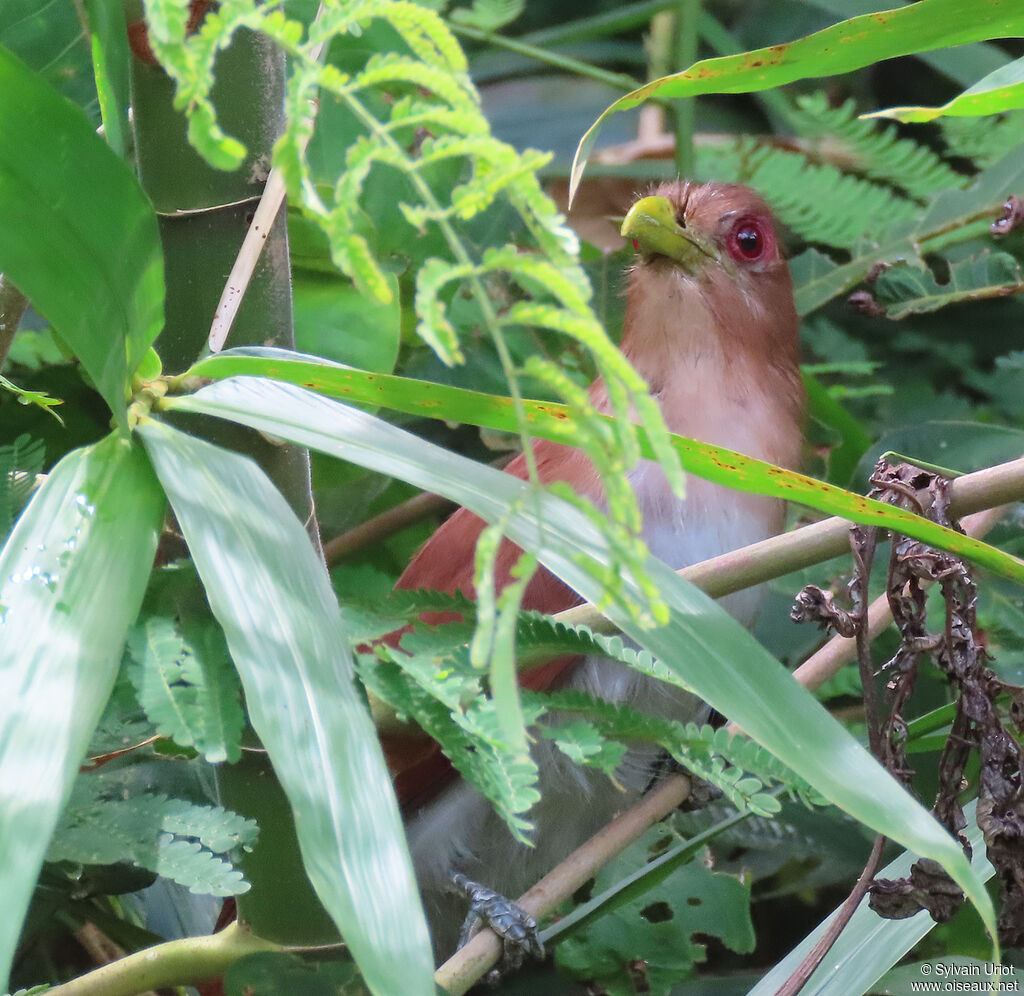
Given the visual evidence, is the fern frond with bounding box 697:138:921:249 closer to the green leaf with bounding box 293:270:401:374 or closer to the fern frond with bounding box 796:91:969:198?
the fern frond with bounding box 796:91:969:198

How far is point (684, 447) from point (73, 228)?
0.35 metres

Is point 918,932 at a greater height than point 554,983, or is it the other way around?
point 918,932

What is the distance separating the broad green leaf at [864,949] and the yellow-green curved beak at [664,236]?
3.01 ft

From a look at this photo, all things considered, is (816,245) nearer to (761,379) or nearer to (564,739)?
(761,379)

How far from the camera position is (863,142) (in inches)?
78.7

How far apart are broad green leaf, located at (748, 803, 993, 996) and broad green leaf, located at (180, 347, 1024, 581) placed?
1.05ft

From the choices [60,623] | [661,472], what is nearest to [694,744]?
[60,623]

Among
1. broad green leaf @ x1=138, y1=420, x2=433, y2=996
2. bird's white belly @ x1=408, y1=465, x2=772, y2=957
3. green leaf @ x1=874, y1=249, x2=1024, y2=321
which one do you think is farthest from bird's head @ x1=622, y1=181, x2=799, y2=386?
broad green leaf @ x1=138, y1=420, x2=433, y2=996

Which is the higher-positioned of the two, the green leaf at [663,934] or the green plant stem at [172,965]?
the green plant stem at [172,965]

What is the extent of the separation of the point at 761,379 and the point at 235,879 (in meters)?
1.16

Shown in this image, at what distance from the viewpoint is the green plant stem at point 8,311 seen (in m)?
0.95

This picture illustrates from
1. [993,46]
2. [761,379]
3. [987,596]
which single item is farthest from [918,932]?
[993,46]

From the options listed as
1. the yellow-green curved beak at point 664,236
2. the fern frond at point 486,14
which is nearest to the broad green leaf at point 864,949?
the yellow-green curved beak at point 664,236

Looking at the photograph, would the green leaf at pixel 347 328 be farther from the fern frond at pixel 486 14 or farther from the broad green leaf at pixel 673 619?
the fern frond at pixel 486 14
